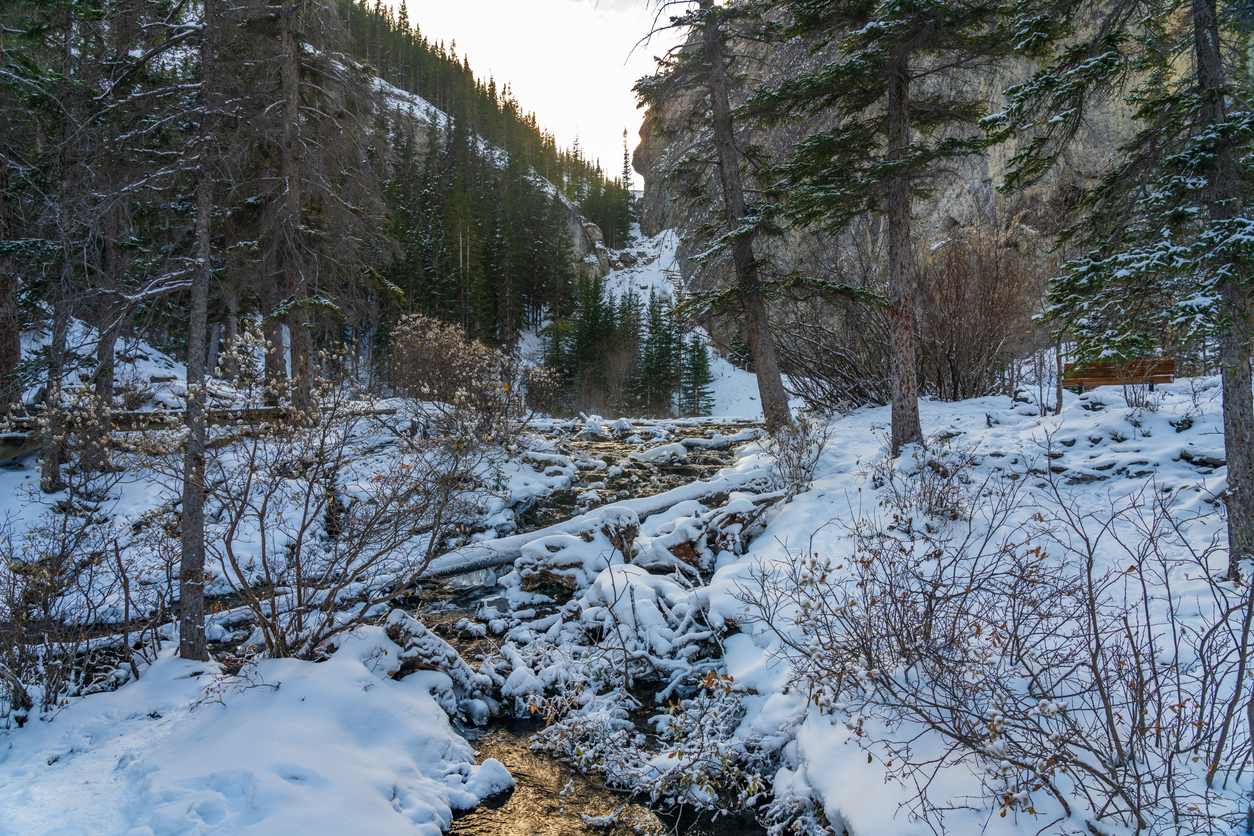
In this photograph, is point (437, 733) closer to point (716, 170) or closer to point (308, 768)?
point (308, 768)

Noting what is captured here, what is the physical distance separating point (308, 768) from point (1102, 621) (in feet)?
17.8

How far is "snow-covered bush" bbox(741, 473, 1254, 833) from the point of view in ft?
8.23

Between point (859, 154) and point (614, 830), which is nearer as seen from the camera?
point (614, 830)

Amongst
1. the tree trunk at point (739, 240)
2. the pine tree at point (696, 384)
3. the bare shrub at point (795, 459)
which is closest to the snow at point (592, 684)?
the bare shrub at point (795, 459)

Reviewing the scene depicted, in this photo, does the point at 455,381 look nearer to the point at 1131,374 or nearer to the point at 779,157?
the point at 779,157

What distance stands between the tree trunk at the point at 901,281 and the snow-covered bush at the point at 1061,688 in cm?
300

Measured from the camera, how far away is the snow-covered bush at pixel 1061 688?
8.23 feet

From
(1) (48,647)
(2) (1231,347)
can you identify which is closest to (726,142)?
(2) (1231,347)

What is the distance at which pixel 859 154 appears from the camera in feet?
25.7

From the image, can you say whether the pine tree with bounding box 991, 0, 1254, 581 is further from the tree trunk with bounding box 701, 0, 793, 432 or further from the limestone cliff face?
the tree trunk with bounding box 701, 0, 793, 432

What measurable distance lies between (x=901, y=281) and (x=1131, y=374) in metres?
3.20

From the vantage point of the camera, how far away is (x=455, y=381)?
44.2 feet

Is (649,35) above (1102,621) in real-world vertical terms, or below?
above

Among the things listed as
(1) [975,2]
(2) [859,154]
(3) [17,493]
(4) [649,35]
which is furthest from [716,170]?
(3) [17,493]
